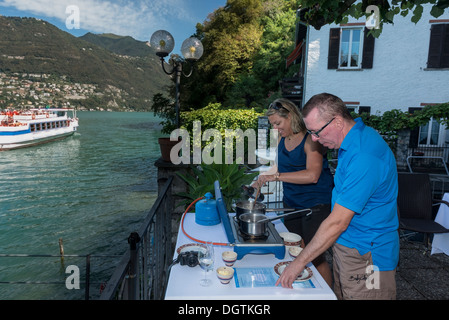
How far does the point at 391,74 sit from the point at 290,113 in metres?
14.8

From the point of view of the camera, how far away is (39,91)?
132 meters

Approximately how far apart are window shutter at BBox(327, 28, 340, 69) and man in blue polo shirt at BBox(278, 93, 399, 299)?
15.0 metres

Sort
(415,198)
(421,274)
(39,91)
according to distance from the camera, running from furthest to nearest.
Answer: (39,91) → (415,198) → (421,274)

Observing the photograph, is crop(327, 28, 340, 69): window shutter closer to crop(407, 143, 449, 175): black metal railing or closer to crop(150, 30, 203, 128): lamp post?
crop(407, 143, 449, 175): black metal railing

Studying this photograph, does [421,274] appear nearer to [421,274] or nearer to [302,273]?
[421,274]

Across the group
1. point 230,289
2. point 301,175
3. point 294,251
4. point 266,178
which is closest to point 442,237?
point 301,175

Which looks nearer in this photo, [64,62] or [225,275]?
[225,275]

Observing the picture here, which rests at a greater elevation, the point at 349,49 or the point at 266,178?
the point at 349,49

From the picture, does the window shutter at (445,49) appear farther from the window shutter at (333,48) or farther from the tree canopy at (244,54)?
the tree canopy at (244,54)

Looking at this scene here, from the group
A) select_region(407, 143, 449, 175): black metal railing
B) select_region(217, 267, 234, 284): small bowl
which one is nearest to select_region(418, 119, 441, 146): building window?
select_region(407, 143, 449, 175): black metal railing

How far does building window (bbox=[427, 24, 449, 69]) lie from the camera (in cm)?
1445

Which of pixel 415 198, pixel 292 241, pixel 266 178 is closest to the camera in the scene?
pixel 292 241
